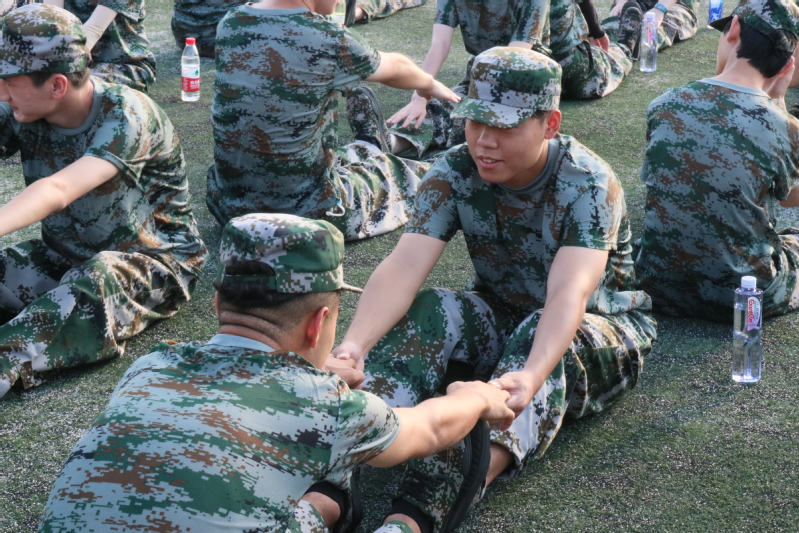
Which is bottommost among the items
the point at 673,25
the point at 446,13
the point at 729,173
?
the point at 673,25

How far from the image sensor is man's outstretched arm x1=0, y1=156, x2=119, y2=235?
315 centimetres

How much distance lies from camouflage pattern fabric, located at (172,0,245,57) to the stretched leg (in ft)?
14.7

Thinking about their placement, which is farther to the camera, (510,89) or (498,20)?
(498,20)

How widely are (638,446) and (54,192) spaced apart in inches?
82.3

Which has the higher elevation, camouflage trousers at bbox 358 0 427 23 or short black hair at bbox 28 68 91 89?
short black hair at bbox 28 68 91 89

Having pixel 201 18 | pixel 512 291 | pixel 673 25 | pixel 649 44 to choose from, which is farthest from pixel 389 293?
pixel 673 25

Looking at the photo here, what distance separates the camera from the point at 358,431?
78.0 inches

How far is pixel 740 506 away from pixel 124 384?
173 centimetres

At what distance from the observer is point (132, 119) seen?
360 cm

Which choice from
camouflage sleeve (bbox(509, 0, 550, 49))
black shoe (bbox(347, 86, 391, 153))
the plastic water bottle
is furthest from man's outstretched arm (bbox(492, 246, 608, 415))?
the plastic water bottle

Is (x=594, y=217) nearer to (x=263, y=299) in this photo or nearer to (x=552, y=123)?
(x=552, y=123)

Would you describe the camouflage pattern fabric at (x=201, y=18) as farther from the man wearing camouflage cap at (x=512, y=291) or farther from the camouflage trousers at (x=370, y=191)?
the man wearing camouflage cap at (x=512, y=291)

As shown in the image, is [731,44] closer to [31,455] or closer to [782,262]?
[782,262]

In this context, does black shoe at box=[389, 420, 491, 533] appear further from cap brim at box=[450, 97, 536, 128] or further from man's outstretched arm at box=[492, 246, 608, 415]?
cap brim at box=[450, 97, 536, 128]
